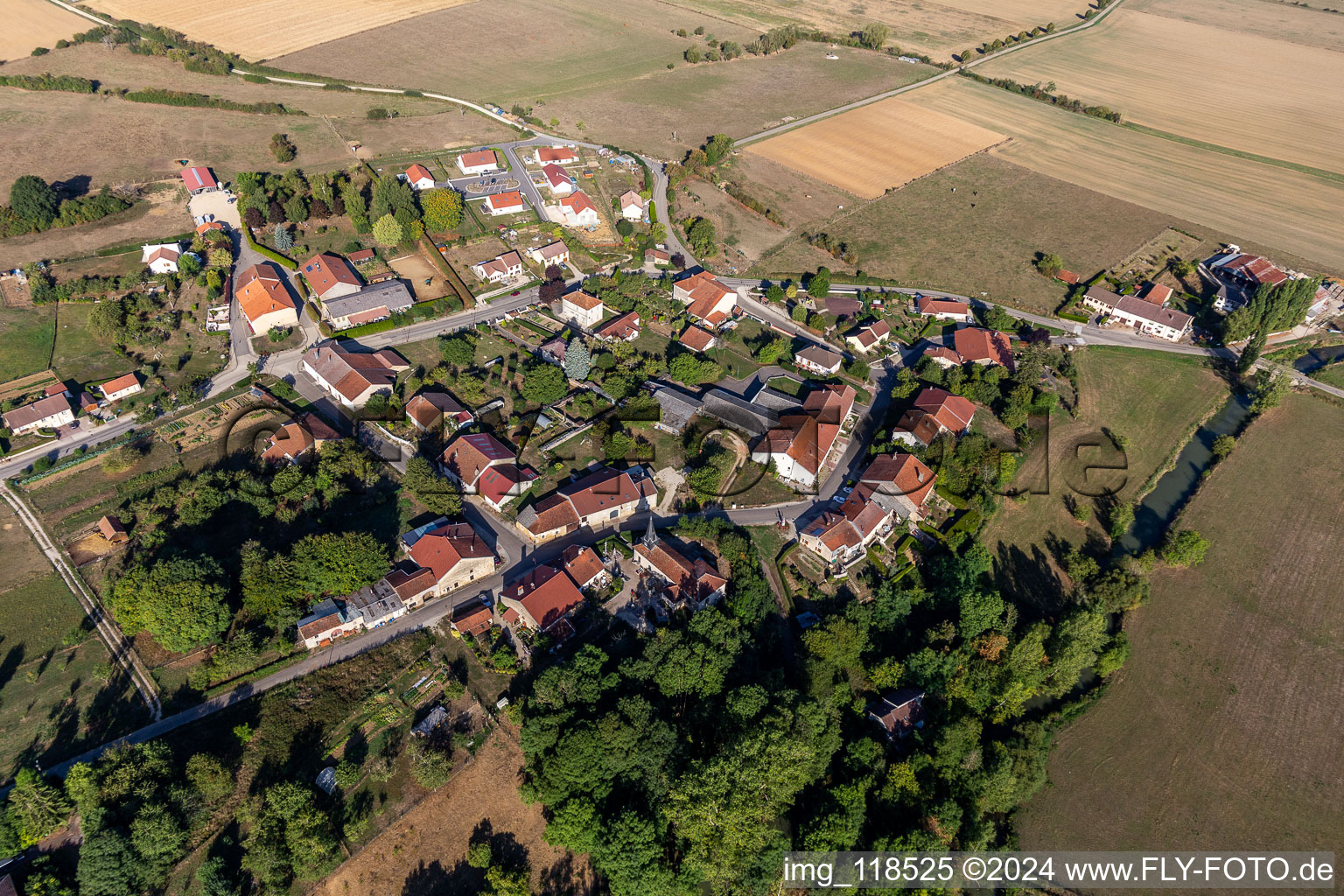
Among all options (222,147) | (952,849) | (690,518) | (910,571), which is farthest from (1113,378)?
(222,147)

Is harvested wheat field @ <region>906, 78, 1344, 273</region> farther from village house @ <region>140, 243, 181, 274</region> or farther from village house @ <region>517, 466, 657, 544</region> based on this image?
village house @ <region>140, 243, 181, 274</region>

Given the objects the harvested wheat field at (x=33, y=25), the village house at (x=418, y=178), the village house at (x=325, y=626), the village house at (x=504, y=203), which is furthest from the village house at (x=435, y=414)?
the harvested wheat field at (x=33, y=25)

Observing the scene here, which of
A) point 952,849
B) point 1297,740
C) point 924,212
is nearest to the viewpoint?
point 952,849

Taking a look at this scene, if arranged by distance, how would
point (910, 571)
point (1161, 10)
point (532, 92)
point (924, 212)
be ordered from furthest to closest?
1. point (1161, 10)
2. point (532, 92)
3. point (924, 212)
4. point (910, 571)

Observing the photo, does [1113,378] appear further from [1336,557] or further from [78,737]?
[78,737]

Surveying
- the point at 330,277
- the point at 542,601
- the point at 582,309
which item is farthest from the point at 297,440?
the point at 582,309

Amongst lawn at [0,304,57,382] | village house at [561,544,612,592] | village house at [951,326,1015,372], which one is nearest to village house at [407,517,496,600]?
village house at [561,544,612,592]
